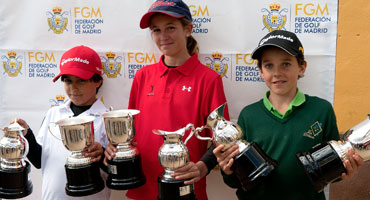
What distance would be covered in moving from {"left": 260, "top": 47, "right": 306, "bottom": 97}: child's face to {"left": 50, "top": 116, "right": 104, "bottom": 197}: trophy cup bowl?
0.98m

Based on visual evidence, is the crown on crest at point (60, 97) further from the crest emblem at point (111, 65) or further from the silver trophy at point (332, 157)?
the silver trophy at point (332, 157)

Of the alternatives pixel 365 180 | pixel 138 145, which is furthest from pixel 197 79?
pixel 365 180

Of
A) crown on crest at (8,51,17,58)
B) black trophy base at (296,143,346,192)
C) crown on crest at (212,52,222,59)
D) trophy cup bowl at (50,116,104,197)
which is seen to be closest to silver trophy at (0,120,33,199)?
trophy cup bowl at (50,116,104,197)

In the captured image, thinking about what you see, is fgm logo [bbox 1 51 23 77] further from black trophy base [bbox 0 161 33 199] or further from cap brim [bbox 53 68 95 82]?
black trophy base [bbox 0 161 33 199]

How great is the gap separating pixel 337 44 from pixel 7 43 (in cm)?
246

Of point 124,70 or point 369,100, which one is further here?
point 124,70

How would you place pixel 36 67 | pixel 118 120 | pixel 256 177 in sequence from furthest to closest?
pixel 36 67
pixel 118 120
pixel 256 177

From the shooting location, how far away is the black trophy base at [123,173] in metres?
1.81

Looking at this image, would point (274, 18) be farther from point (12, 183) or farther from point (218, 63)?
point (12, 183)

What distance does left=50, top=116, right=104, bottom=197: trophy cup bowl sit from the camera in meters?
1.74

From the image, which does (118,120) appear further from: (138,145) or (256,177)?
(256,177)

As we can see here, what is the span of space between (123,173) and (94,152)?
0.22 meters

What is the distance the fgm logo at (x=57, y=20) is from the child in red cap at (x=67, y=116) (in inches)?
15.2

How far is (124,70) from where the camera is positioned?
2.58 m
